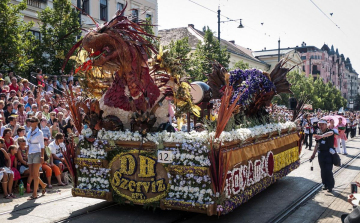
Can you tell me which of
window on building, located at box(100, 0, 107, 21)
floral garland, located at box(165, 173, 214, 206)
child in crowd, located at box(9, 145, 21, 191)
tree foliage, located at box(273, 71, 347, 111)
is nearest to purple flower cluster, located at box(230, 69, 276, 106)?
floral garland, located at box(165, 173, 214, 206)

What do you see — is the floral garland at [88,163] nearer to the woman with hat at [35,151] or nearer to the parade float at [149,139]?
the parade float at [149,139]

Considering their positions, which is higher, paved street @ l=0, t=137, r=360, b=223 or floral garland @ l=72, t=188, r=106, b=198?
floral garland @ l=72, t=188, r=106, b=198

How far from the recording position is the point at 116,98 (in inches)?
286

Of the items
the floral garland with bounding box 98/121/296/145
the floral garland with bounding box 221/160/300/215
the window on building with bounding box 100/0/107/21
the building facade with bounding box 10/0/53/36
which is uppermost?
the window on building with bounding box 100/0/107/21

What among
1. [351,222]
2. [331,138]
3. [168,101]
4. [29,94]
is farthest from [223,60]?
[351,222]

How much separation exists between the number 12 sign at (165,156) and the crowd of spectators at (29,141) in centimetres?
212

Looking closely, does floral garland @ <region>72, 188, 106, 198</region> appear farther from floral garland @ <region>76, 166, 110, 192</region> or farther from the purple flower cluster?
the purple flower cluster

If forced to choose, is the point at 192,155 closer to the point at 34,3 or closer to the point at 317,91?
the point at 34,3

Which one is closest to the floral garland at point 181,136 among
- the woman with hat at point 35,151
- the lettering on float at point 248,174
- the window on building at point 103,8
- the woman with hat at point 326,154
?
the lettering on float at point 248,174

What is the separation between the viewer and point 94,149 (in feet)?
23.6

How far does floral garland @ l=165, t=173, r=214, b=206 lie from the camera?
6.23 metres

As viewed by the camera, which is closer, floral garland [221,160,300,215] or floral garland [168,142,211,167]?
floral garland [168,142,211,167]

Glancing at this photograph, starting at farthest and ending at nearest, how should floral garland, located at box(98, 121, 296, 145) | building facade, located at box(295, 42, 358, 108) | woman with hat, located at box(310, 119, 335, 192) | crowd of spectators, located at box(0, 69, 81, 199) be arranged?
building facade, located at box(295, 42, 358, 108) → woman with hat, located at box(310, 119, 335, 192) → crowd of spectators, located at box(0, 69, 81, 199) → floral garland, located at box(98, 121, 296, 145)

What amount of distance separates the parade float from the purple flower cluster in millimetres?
717
